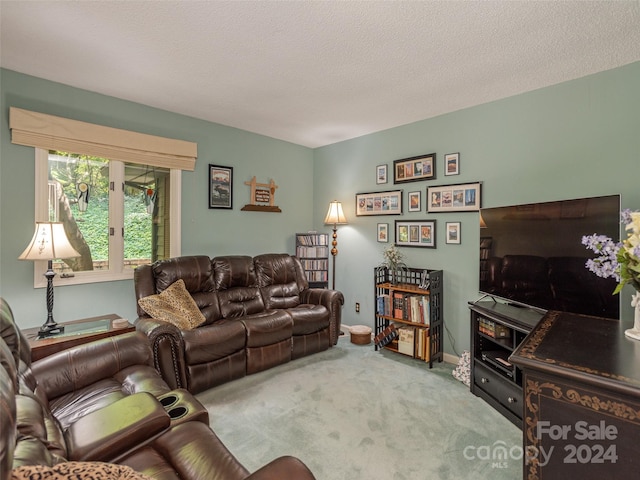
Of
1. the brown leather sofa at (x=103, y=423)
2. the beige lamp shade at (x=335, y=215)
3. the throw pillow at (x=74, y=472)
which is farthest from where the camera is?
the beige lamp shade at (x=335, y=215)

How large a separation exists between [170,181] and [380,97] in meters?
2.39

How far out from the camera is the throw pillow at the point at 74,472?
658mm

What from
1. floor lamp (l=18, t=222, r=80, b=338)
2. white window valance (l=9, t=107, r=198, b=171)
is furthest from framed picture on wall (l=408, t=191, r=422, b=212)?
floor lamp (l=18, t=222, r=80, b=338)

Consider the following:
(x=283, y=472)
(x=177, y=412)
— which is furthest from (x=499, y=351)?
(x=177, y=412)

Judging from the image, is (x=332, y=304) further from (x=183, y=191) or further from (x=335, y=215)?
(x=183, y=191)

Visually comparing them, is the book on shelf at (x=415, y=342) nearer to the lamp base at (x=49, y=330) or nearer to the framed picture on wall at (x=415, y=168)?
the framed picture on wall at (x=415, y=168)

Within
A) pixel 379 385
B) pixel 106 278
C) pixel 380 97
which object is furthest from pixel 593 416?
pixel 106 278

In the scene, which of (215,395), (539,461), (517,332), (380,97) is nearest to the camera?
(539,461)

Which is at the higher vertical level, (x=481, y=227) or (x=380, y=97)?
(x=380, y=97)

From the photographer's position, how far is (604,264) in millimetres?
1580

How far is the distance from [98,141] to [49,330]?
169 centimetres

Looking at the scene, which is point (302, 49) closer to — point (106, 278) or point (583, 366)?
point (583, 366)

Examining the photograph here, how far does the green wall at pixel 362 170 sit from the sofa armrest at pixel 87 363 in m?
1.25

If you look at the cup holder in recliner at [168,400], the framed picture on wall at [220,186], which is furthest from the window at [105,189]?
the cup holder in recliner at [168,400]
